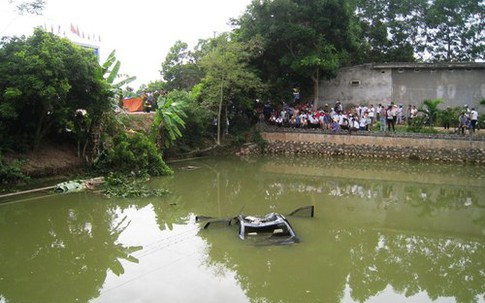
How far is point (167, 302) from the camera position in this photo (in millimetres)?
6309

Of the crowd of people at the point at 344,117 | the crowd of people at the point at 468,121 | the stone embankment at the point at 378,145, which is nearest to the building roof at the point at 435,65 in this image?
the crowd of people at the point at 344,117

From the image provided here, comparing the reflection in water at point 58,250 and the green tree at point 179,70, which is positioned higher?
the green tree at point 179,70

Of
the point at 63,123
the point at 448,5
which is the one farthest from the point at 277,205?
the point at 448,5

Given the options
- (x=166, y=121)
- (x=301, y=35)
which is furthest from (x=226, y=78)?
(x=166, y=121)

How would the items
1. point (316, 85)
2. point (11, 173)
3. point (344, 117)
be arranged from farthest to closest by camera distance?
point (316, 85), point (344, 117), point (11, 173)

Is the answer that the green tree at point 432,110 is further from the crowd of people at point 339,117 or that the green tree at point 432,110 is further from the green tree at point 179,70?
the green tree at point 179,70

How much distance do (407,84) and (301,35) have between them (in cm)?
693

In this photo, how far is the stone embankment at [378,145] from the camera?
19.5 meters

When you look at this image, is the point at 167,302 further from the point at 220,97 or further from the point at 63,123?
the point at 220,97

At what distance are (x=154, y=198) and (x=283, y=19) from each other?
47.3 feet

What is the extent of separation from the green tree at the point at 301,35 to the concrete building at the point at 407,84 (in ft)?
5.88

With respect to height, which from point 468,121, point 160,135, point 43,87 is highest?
point 43,87

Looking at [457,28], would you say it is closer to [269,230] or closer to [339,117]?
[339,117]

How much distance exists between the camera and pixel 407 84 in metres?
24.9
